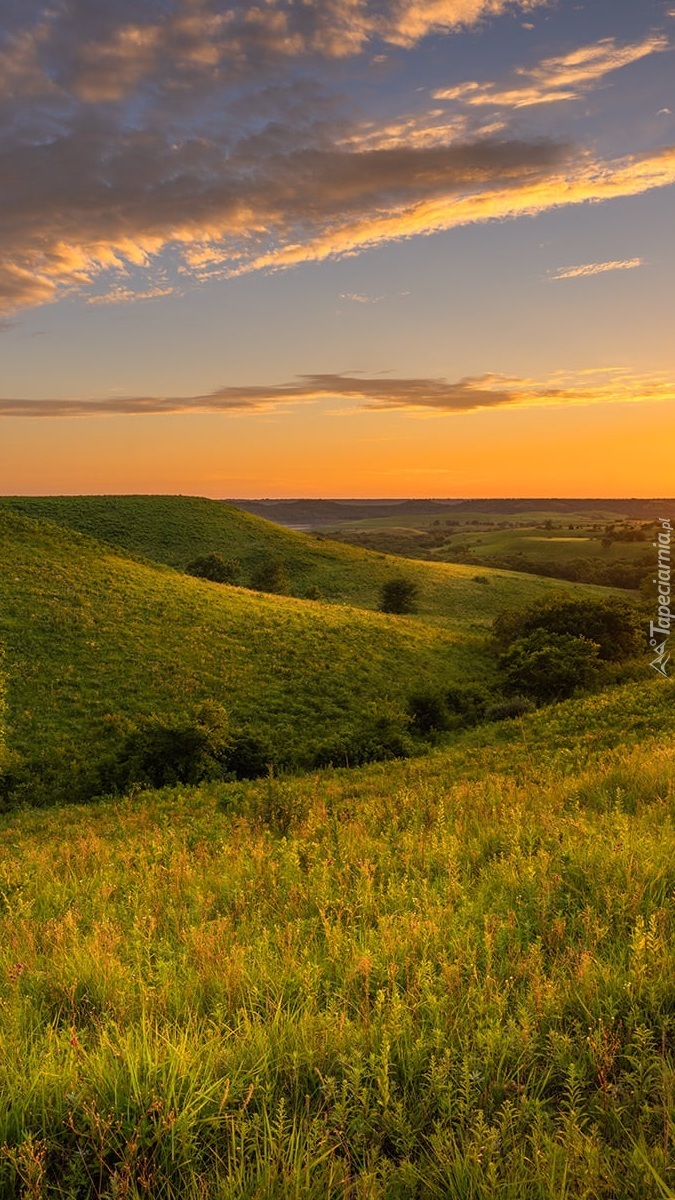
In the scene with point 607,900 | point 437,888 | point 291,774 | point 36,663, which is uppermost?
point 607,900

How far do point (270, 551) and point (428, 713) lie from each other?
7098 cm

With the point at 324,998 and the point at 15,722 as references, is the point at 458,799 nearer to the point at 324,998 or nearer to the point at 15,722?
the point at 324,998

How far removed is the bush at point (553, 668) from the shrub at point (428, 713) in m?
6.78

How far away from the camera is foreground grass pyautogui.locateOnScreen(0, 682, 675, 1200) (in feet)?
10.2

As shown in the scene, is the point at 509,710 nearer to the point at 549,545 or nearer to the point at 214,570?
the point at 214,570

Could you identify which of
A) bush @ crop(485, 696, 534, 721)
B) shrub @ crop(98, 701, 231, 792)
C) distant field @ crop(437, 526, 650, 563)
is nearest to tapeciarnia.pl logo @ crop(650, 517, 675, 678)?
bush @ crop(485, 696, 534, 721)

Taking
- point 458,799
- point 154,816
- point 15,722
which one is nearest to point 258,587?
point 15,722

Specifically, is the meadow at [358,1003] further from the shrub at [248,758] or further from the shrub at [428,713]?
the shrub at [428,713]

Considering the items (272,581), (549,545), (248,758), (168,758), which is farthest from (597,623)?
(549,545)

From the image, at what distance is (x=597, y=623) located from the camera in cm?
4234

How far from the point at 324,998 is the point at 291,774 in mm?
21154

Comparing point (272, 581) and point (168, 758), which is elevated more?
point (272, 581)

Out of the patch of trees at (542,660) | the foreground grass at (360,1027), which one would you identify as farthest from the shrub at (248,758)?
the foreground grass at (360,1027)

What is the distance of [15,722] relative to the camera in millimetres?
28062
